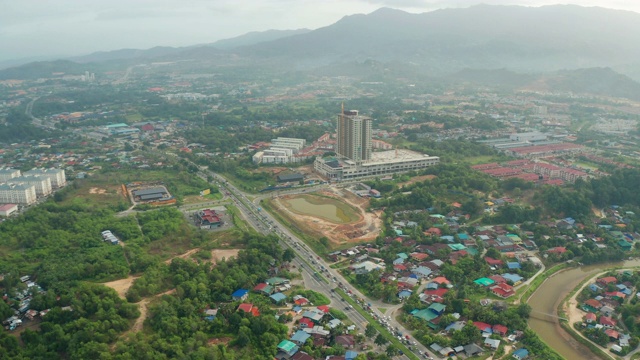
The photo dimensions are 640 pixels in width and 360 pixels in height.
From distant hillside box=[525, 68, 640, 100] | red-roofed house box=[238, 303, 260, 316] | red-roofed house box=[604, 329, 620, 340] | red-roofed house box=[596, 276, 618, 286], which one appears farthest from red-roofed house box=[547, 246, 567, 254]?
distant hillside box=[525, 68, 640, 100]

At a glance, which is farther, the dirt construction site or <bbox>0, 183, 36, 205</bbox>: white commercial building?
<bbox>0, 183, 36, 205</bbox>: white commercial building

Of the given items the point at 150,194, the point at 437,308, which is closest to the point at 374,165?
the point at 150,194

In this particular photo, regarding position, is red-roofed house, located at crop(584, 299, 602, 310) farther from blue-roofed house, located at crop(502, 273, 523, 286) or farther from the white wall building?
the white wall building

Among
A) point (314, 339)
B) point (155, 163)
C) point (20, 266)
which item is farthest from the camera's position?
point (155, 163)

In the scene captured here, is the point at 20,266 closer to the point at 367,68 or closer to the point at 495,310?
the point at 495,310

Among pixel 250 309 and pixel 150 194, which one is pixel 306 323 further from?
pixel 150 194

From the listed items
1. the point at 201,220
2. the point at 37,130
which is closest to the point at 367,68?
the point at 37,130
